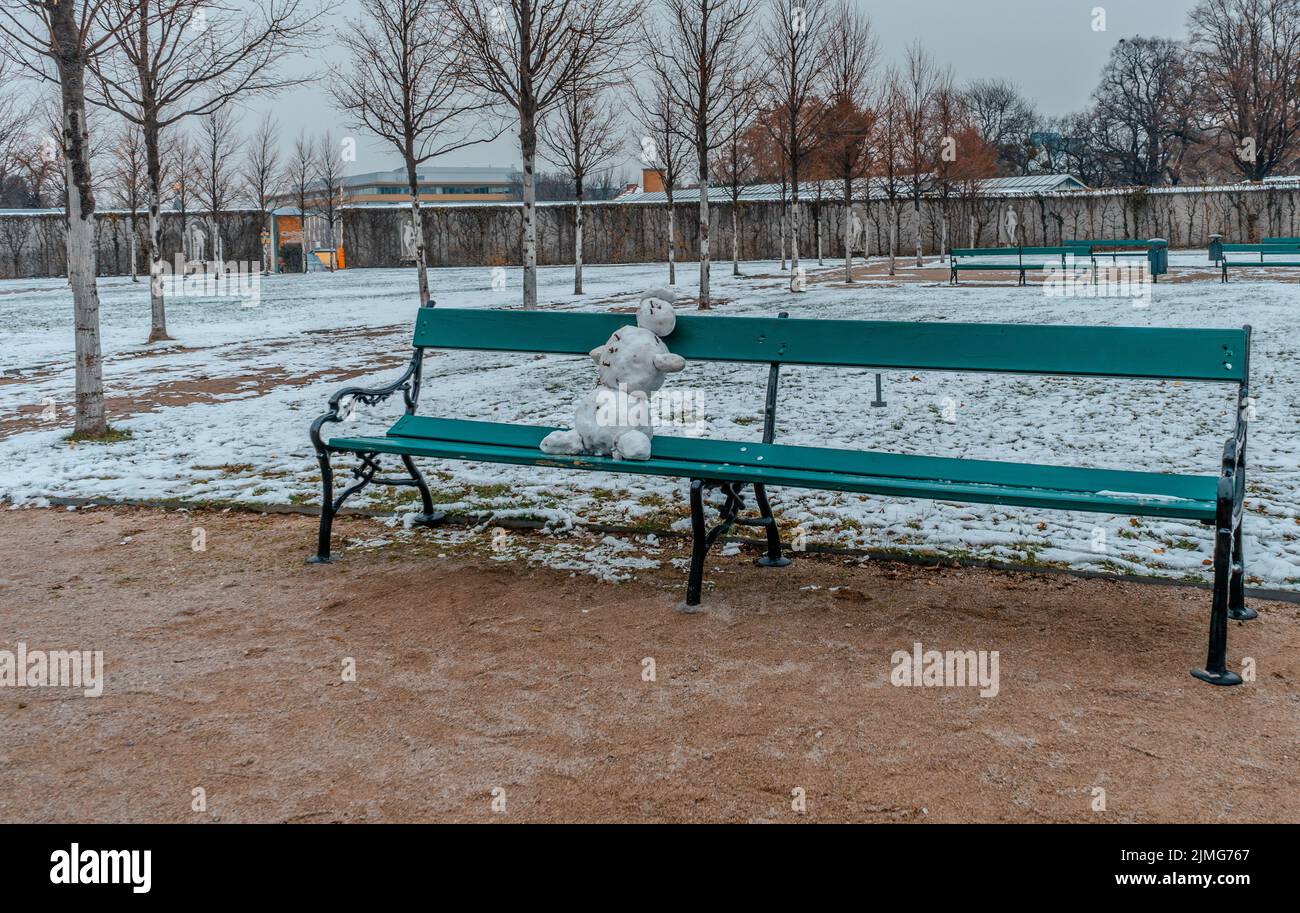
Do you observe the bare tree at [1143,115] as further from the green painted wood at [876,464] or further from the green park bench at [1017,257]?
the green painted wood at [876,464]

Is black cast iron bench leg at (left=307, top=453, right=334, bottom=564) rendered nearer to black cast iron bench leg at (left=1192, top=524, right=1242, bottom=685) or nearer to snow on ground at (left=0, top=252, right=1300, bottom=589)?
snow on ground at (left=0, top=252, right=1300, bottom=589)

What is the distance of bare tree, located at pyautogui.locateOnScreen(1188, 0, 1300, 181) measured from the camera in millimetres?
50344

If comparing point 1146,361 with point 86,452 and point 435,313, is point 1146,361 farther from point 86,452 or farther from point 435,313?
point 86,452

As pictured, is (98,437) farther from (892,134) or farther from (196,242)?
(196,242)

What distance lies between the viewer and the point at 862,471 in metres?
4.31

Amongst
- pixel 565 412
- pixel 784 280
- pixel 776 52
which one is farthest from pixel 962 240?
pixel 565 412

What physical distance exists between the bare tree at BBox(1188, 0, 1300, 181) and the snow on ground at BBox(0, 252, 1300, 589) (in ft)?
139

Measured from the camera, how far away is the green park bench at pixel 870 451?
3.81m

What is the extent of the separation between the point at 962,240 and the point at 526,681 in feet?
140

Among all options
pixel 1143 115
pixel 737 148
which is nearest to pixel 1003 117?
pixel 1143 115

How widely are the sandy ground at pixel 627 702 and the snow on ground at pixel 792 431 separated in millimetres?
710

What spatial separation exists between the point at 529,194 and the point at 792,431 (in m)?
11.6
